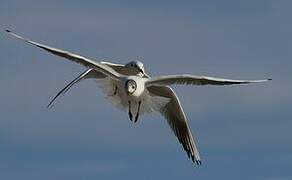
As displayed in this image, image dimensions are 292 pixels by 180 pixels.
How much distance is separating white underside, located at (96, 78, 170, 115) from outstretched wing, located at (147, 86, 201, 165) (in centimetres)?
182

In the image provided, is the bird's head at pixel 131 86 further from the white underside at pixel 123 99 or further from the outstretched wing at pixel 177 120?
the outstretched wing at pixel 177 120

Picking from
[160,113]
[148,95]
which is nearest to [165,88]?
[160,113]

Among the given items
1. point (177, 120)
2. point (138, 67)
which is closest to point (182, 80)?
point (138, 67)

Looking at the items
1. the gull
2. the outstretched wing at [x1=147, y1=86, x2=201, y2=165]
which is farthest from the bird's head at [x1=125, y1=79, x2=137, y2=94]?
the outstretched wing at [x1=147, y1=86, x2=201, y2=165]

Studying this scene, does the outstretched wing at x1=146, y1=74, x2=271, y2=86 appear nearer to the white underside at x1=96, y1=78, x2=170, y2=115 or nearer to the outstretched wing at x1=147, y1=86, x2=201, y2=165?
the white underside at x1=96, y1=78, x2=170, y2=115

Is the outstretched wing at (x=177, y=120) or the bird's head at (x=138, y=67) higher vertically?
the bird's head at (x=138, y=67)

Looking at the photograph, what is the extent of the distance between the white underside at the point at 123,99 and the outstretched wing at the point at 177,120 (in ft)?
5.96

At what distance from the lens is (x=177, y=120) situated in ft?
114

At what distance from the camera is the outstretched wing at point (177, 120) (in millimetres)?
33938

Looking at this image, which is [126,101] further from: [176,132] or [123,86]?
[176,132]

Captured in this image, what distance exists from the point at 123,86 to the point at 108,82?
1.23 metres

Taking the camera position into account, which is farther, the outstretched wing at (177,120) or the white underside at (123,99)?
the outstretched wing at (177,120)

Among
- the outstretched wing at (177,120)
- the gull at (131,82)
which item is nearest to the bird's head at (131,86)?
the gull at (131,82)

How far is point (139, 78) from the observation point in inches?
1194
